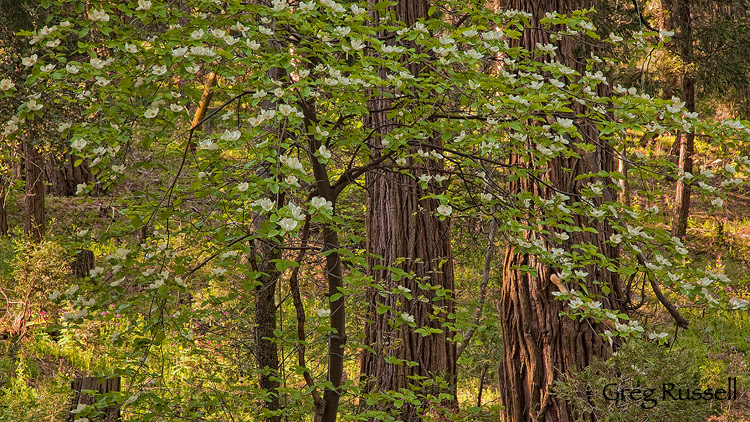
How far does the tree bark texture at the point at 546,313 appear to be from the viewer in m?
3.73

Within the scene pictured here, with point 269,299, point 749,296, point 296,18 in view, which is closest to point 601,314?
point 296,18

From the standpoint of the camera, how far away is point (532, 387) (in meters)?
3.85

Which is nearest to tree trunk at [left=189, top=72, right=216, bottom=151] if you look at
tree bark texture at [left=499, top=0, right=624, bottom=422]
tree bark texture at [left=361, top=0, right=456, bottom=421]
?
tree bark texture at [left=361, top=0, right=456, bottom=421]

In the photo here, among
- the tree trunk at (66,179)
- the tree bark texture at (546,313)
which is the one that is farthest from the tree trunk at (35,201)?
the tree bark texture at (546,313)

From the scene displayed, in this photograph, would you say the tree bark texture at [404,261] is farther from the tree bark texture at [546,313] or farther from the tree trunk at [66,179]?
the tree trunk at [66,179]

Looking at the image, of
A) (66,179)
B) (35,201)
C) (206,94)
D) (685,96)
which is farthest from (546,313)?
(66,179)

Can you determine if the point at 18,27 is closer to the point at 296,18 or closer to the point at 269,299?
the point at 269,299

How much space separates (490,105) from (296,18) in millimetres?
801

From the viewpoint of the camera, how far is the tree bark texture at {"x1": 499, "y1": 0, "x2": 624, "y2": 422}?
3.73 m

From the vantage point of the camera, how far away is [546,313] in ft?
12.5

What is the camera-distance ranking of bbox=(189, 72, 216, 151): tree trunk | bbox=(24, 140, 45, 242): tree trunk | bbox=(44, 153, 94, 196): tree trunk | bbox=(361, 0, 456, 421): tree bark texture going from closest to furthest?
bbox=(189, 72, 216, 151): tree trunk
bbox=(361, 0, 456, 421): tree bark texture
bbox=(24, 140, 45, 242): tree trunk
bbox=(44, 153, 94, 196): tree trunk

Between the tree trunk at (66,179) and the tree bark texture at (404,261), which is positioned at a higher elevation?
the tree trunk at (66,179)

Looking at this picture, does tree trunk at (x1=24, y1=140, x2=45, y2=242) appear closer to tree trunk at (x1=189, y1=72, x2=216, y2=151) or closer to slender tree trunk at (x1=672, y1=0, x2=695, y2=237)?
tree trunk at (x1=189, y1=72, x2=216, y2=151)

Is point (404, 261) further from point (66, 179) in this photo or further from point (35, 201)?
point (66, 179)
